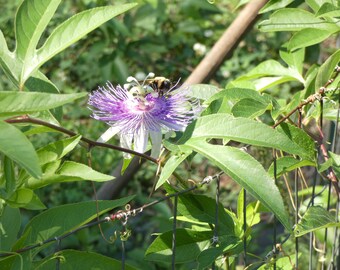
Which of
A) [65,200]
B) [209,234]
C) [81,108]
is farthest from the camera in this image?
[81,108]

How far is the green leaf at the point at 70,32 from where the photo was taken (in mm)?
1071

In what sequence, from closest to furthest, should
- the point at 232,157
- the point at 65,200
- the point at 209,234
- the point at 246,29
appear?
the point at 232,157 → the point at 209,234 → the point at 246,29 → the point at 65,200

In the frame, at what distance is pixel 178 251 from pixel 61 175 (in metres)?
0.26

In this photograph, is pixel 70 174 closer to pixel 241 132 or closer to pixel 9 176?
pixel 9 176

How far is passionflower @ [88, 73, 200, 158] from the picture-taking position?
1139 millimetres

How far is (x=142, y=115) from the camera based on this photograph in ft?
3.75

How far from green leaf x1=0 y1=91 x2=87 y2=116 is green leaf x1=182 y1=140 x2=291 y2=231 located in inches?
9.0

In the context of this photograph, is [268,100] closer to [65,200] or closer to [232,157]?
[232,157]

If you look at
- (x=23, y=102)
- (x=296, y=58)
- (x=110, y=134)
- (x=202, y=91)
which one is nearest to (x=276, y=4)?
(x=296, y=58)

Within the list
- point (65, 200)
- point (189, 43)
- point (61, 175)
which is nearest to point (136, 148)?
point (61, 175)

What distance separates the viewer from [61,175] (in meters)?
1.06

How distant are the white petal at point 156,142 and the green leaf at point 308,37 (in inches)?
15.8

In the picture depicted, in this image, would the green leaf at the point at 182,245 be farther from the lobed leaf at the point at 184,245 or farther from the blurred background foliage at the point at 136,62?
the blurred background foliage at the point at 136,62

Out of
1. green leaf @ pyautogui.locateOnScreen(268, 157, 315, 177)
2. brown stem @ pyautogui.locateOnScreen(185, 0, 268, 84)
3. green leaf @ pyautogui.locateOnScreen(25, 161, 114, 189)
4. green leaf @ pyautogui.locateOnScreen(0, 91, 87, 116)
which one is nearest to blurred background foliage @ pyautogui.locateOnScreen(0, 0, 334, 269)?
brown stem @ pyautogui.locateOnScreen(185, 0, 268, 84)
